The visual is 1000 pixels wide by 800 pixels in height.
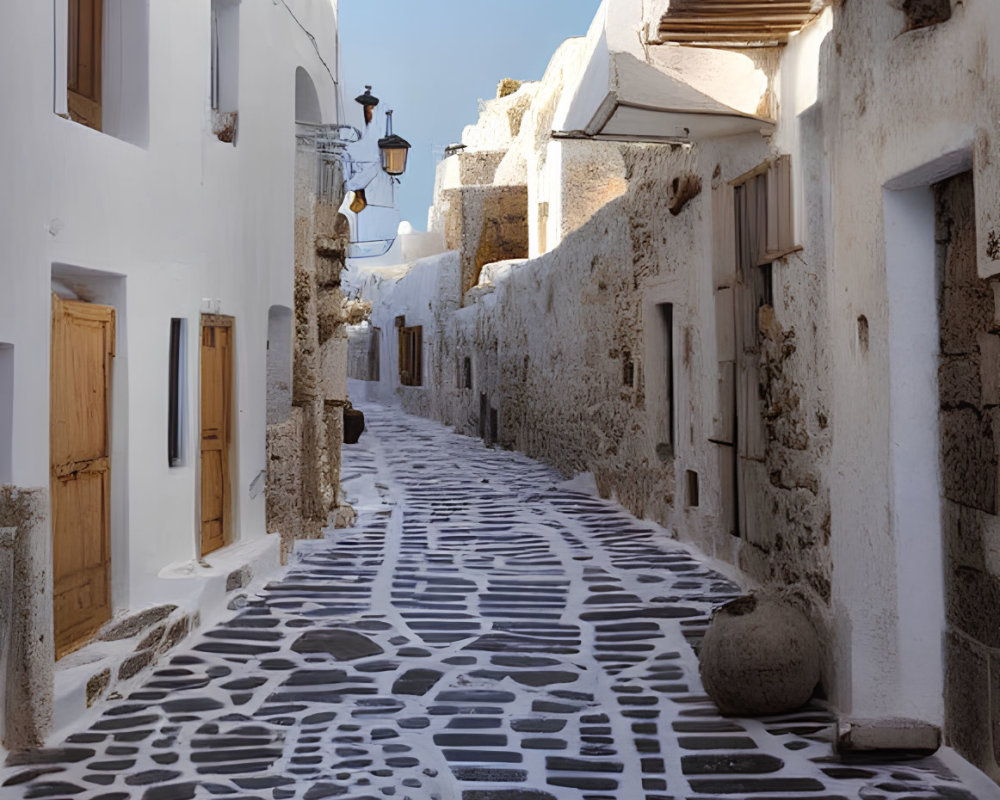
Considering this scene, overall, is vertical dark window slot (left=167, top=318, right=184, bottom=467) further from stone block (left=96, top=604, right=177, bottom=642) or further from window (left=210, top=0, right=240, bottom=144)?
window (left=210, top=0, right=240, bottom=144)

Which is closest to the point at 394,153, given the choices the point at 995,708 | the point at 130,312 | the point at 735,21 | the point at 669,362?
the point at 669,362

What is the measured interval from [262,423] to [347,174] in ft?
10.4

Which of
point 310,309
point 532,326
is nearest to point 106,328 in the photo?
point 310,309

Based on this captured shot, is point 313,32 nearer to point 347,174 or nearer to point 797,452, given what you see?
point 347,174

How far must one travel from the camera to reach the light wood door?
458 centimetres

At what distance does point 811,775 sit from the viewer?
3.61 metres

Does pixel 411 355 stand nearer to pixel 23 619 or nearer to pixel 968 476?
pixel 23 619

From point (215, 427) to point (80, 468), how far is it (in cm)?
184

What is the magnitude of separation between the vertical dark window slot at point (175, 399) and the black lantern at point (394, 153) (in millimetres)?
6177

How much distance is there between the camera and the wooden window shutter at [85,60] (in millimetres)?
5258

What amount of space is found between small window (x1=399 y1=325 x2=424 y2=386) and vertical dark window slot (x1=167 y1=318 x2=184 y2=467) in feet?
59.4

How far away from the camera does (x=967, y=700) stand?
3.59m

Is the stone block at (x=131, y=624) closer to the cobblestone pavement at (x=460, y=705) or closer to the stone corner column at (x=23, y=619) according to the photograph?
the cobblestone pavement at (x=460, y=705)

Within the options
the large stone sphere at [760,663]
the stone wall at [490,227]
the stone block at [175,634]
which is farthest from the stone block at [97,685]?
the stone wall at [490,227]
